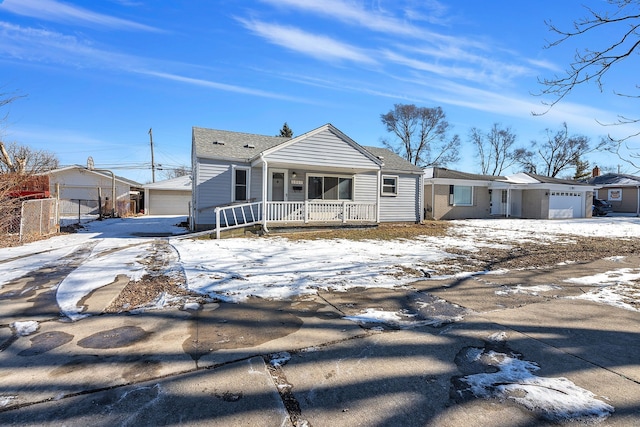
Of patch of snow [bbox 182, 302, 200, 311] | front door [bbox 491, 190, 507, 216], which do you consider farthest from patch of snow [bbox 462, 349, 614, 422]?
front door [bbox 491, 190, 507, 216]

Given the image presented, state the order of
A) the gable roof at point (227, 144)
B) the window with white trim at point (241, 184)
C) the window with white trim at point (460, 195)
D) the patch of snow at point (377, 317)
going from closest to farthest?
the patch of snow at point (377, 317) < the gable roof at point (227, 144) < the window with white trim at point (241, 184) < the window with white trim at point (460, 195)

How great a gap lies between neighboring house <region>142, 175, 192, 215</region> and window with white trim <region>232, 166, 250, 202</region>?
16381 mm

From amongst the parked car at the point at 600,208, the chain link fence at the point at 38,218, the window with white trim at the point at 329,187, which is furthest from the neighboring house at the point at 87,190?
the parked car at the point at 600,208

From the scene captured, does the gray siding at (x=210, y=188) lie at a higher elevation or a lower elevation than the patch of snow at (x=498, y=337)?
higher

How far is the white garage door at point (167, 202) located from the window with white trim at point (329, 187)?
57.7 feet

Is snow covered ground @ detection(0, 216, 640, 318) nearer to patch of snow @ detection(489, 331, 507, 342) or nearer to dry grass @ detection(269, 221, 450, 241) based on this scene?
dry grass @ detection(269, 221, 450, 241)

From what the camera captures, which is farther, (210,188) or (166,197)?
(166,197)

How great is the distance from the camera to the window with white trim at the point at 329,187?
15266mm

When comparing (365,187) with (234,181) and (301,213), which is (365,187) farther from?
(234,181)

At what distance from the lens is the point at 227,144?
14.7m

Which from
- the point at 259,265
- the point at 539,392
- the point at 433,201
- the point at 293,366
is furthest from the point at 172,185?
the point at 539,392

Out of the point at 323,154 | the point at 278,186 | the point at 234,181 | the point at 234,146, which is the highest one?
the point at 234,146

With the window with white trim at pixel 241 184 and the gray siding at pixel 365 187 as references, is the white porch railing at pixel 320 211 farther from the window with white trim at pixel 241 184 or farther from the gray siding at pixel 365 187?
the window with white trim at pixel 241 184

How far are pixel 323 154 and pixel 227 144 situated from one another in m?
4.50
